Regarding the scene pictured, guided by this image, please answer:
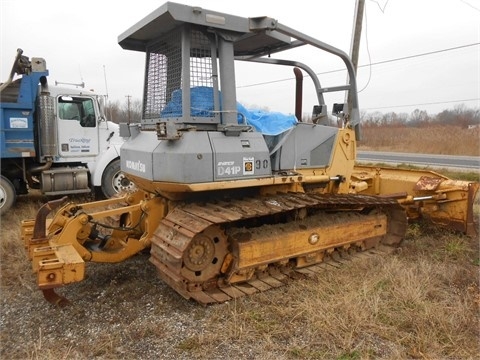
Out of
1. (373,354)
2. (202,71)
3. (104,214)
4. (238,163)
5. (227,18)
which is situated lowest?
(373,354)

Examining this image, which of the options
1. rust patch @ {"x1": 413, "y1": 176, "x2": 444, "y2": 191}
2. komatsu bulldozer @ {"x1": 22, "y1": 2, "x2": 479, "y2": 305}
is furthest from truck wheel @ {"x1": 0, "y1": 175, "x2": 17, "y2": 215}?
rust patch @ {"x1": 413, "y1": 176, "x2": 444, "y2": 191}

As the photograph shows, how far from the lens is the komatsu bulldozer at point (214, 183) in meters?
3.74

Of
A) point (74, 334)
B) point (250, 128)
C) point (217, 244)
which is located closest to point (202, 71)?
point (250, 128)

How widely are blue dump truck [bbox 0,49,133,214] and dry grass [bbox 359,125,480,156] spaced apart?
22.7 meters

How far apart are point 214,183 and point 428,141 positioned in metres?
29.2

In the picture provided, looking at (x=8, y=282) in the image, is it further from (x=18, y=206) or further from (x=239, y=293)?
(x=18, y=206)

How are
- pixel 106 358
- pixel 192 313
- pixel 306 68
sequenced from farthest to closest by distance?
pixel 306 68
pixel 192 313
pixel 106 358

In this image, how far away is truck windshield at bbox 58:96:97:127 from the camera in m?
8.93

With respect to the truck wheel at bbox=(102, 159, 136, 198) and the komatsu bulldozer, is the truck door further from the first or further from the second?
the komatsu bulldozer

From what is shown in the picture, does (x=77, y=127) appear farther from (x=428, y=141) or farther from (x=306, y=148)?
(x=428, y=141)

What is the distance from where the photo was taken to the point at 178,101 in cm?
404

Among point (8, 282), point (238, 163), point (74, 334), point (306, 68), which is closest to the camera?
point (74, 334)

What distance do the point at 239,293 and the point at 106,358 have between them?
56.1 inches

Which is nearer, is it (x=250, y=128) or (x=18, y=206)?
(x=250, y=128)
